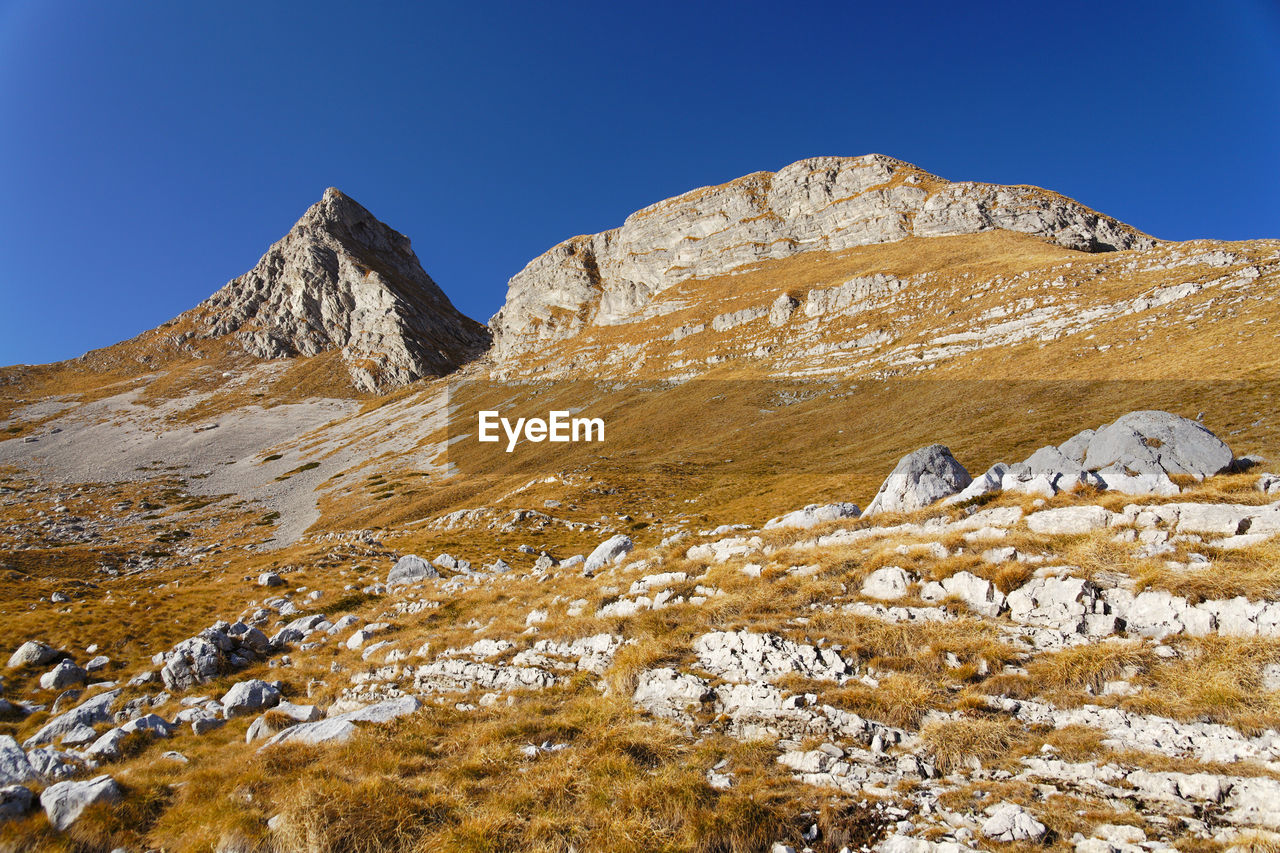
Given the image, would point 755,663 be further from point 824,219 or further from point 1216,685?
point 824,219

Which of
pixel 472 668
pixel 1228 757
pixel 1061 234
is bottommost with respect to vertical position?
pixel 472 668

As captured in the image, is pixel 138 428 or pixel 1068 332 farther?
pixel 138 428

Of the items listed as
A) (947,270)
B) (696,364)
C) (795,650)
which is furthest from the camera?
(696,364)

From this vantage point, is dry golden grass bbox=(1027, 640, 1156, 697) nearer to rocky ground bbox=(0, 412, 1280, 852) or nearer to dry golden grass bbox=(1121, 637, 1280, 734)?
rocky ground bbox=(0, 412, 1280, 852)

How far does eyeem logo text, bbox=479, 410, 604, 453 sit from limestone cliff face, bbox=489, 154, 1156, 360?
7850cm

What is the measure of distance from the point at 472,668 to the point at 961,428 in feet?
162

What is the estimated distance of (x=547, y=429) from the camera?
10206 cm

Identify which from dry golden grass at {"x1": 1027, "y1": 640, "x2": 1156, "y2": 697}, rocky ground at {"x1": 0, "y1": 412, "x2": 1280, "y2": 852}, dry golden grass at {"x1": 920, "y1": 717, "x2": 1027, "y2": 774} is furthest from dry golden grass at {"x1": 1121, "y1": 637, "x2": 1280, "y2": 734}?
dry golden grass at {"x1": 920, "y1": 717, "x2": 1027, "y2": 774}

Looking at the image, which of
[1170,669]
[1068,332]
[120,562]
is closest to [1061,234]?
[1068,332]

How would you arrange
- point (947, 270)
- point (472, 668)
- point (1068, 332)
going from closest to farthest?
point (472, 668)
point (1068, 332)
point (947, 270)

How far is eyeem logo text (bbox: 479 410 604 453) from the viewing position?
9150 centimetres

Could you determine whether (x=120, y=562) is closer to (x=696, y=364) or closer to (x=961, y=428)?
(x=961, y=428)

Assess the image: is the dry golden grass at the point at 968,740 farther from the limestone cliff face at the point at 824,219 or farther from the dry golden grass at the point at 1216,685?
the limestone cliff face at the point at 824,219

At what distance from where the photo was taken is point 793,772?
7.37 metres
